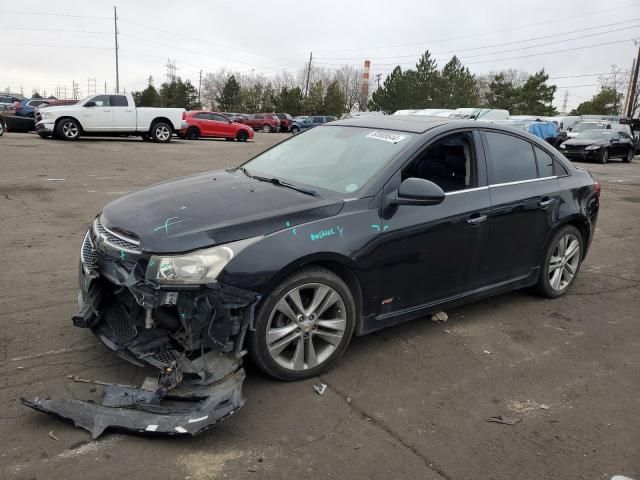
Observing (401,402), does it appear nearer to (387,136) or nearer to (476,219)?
(476,219)

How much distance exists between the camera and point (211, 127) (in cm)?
2686

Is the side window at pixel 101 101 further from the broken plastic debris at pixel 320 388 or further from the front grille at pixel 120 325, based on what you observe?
the broken plastic debris at pixel 320 388

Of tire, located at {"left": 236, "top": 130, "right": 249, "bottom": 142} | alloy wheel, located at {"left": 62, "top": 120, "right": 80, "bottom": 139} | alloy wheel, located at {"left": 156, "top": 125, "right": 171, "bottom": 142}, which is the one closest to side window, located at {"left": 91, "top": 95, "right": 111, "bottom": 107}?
alloy wheel, located at {"left": 62, "top": 120, "right": 80, "bottom": 139}

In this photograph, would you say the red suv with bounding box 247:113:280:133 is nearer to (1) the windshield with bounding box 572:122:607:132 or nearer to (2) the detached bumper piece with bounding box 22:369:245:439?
(1) the windshield with bounding box 572:122:607:132

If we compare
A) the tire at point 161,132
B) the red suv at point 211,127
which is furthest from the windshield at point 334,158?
the red suv at point 211,127

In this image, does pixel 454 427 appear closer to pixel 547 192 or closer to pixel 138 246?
pixel 138 246

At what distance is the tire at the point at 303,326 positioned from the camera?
3.11 metres

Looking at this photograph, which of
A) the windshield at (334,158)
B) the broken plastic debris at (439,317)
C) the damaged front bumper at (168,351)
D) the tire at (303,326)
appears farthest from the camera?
the broken plastic debris at (439,317)

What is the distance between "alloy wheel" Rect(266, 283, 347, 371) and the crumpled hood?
0.46m

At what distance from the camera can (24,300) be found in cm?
437

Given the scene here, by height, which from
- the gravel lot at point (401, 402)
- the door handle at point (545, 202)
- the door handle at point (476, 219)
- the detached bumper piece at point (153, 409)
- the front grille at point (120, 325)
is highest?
the door handle at point (545, 202)

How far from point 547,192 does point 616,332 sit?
1.30m

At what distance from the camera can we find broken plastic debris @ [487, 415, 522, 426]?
3039mm

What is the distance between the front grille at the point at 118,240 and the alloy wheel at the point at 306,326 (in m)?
0.88
